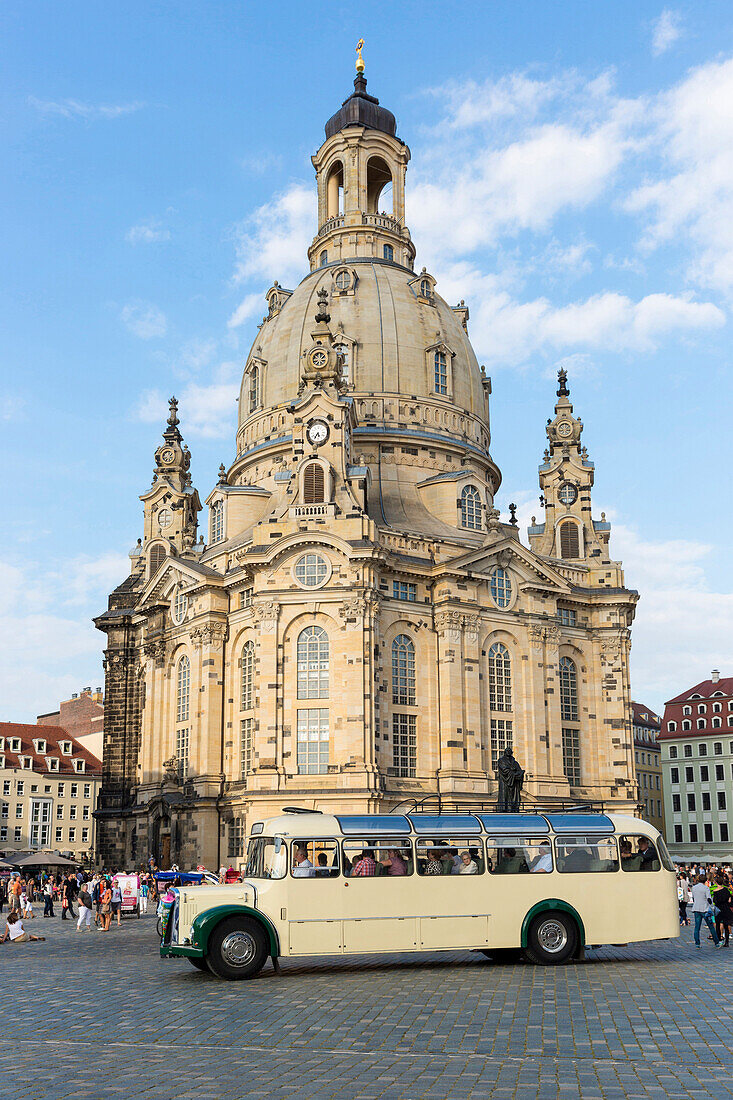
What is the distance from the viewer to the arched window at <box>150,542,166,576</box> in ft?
267

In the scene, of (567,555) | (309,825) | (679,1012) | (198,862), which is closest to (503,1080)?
(679,1012)

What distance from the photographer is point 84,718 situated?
120938 mm

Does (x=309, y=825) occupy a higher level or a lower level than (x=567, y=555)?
lower

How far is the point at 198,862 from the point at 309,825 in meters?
41.1

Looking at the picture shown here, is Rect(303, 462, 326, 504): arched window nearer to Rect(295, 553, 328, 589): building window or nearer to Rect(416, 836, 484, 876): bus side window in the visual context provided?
Rect(295, 553, 328, 589): building window

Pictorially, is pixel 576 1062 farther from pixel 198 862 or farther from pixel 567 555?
pixel 567 555

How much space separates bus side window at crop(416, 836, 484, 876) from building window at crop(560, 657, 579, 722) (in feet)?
154

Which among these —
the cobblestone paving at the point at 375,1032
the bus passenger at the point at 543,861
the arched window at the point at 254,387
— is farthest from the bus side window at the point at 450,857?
the arched window at the point at 254,387

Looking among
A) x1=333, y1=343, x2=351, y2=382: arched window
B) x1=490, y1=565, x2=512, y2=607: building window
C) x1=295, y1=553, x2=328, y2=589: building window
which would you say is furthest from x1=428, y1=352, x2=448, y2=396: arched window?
x1=295, y1=553, x2=328, y2=589: building window

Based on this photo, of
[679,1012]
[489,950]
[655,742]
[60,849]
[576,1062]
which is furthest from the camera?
[655,742]

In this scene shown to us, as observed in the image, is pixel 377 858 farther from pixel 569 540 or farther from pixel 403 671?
pixel 569 540

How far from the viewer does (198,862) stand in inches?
2532

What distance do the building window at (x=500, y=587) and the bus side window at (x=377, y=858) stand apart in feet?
143

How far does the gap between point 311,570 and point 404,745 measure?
434 inches
